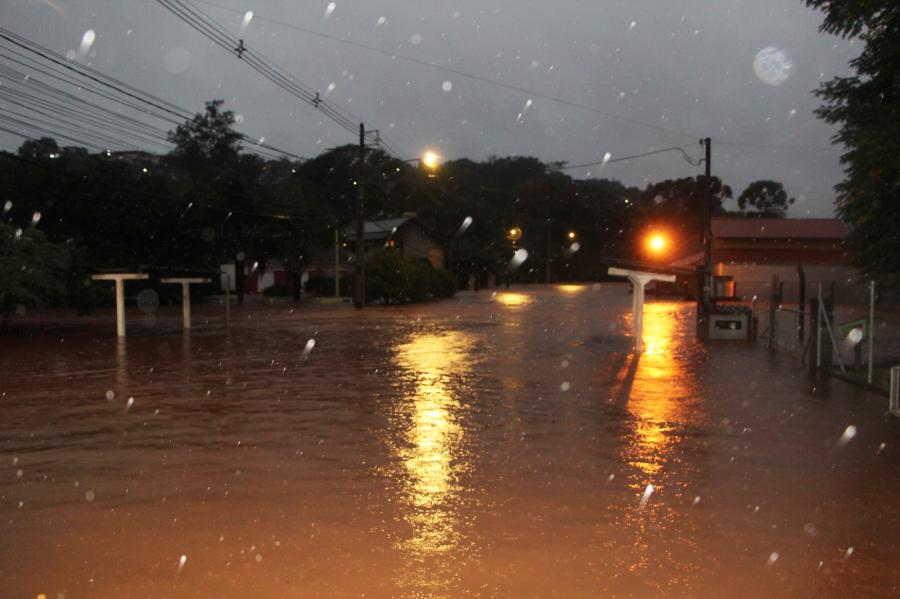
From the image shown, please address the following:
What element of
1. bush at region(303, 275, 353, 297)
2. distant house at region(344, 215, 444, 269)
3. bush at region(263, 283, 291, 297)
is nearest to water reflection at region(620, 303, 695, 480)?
bush at region(303, 275, 353, 297)

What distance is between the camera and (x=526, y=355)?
58.5 feet

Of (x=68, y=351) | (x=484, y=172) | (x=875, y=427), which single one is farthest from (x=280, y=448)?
(x=484, y=172)

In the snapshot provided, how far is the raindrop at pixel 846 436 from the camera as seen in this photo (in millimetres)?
8688

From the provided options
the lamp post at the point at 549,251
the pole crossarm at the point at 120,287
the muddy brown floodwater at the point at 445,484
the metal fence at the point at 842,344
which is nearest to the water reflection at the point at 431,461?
the muddy brown floodwater at the point at 445,484

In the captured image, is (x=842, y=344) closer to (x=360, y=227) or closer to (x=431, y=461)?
(x=431, y=461)

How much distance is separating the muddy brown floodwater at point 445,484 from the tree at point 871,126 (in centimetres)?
274

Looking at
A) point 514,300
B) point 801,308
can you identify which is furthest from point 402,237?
point 801,308

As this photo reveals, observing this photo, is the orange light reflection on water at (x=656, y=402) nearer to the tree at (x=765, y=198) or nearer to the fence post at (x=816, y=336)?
the fence post at (x=816, y=336)

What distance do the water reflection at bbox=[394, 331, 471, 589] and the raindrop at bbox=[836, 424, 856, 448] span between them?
432 cm

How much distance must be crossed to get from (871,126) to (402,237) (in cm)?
4978

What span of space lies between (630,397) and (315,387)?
16.9 feet

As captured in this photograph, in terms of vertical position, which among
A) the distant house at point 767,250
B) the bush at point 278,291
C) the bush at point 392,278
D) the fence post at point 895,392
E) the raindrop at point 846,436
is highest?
the distant house at point 767,250

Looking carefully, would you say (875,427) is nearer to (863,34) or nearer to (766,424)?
(766,424)

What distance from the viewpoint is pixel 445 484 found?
6859 millimetres
